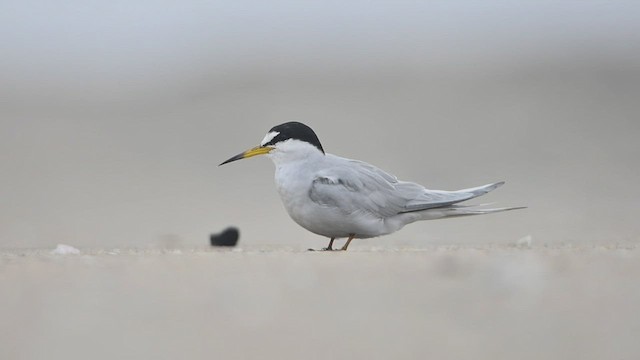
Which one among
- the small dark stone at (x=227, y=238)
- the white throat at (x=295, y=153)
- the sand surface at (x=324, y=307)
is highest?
the white throat at (x=295, y=153)

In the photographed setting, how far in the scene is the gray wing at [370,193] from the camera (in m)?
5.07

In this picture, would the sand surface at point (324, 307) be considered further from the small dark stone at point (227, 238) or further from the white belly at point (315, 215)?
the small dark stone at point (227, 238)

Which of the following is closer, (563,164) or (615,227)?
(615,227)

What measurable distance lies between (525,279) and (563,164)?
24.2 feet

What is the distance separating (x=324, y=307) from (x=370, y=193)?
53.2 inches

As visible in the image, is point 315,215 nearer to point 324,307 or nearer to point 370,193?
point 370,193

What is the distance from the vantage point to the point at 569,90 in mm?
14359

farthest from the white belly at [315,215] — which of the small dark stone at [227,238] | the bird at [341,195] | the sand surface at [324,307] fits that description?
the sand surface at [324,307]

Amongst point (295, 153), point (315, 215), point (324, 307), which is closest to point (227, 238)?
point (295, 153)

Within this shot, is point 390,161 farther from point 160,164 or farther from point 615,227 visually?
point 615,227

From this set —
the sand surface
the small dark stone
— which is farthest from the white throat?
the sand surface

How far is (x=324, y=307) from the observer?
3.88 m

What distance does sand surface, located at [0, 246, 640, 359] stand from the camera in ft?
12.2

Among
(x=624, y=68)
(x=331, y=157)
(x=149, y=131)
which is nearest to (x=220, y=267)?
(x=331, y=157)
